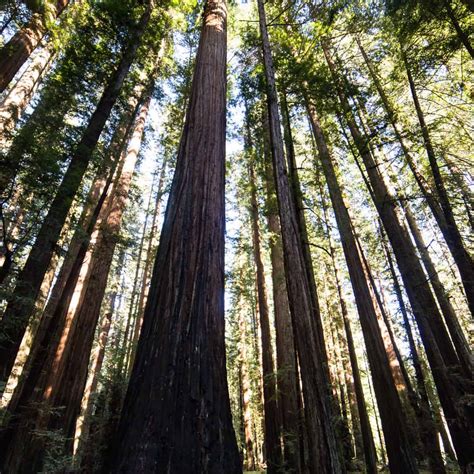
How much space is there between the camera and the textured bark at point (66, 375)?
504cm

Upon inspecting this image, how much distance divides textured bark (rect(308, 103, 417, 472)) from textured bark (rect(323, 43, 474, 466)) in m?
1.12

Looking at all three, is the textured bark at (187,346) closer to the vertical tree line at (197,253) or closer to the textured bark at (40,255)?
the vertical tree line at (197,253)

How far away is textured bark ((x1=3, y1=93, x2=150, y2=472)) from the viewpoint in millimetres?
5039

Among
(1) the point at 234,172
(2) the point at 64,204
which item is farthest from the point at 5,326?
(1) the point at 234,172

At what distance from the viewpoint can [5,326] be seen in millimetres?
4004

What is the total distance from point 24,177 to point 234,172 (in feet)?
41.9

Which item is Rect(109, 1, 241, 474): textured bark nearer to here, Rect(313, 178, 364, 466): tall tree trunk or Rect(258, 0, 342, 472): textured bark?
Rect(258, 0, 342, 472): textured bark

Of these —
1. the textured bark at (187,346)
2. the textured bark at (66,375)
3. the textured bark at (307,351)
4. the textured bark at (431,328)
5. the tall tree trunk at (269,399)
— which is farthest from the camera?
the tall tree trunk at (269,399)

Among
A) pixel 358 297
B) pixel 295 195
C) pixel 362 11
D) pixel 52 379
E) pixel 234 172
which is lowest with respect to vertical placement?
pixel 52 379

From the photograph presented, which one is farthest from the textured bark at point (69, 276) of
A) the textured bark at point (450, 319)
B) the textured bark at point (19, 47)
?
the textured bark at point (450, 319)

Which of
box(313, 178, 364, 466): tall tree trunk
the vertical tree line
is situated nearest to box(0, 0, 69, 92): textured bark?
the vertical tree line

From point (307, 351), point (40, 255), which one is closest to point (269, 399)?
point (307, 351)

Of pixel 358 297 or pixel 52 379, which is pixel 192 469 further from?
pixel 52 379

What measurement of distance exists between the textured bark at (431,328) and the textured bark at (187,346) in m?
4.71
